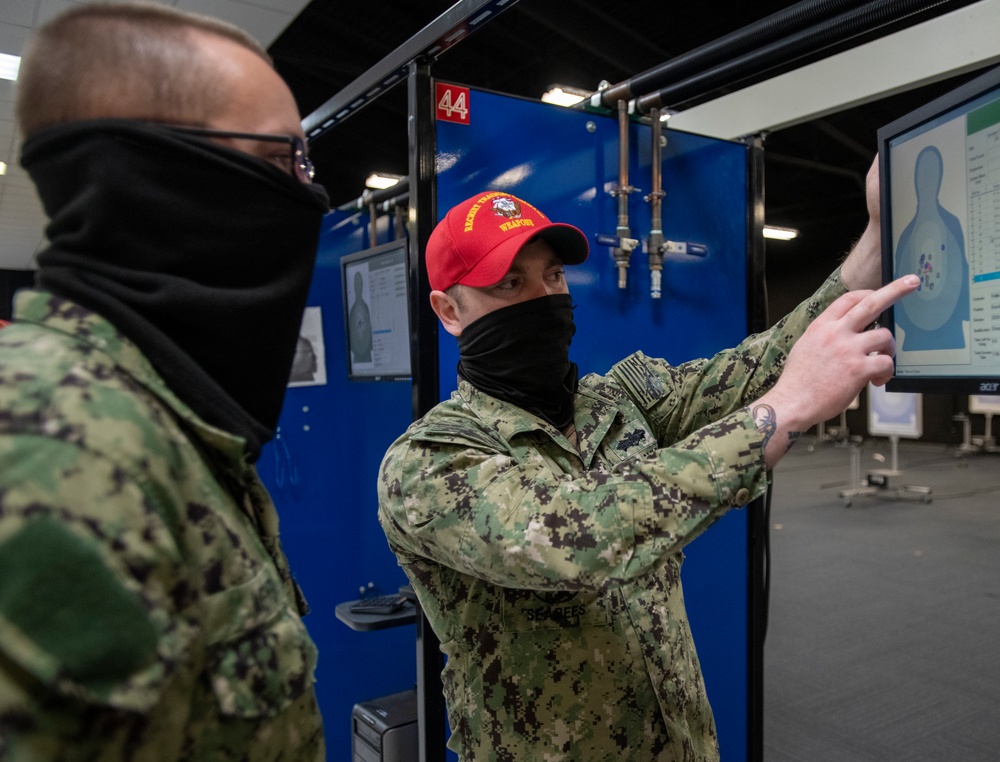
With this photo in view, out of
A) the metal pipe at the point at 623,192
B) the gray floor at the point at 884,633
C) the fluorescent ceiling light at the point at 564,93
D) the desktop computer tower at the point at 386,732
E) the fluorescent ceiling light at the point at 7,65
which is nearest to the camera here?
A: the metal pipe at the point at 623,192

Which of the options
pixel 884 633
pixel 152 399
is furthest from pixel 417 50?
pixel 884 633

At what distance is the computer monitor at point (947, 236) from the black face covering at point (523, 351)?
537mm

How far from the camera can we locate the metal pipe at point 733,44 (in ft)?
4.44

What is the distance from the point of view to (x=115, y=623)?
0.45 metres

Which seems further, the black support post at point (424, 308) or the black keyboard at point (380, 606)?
the black keyboard at point (380, 606)

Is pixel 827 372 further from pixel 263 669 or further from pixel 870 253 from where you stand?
pixel 263 669

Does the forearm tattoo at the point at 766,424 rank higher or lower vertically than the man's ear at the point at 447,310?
lower

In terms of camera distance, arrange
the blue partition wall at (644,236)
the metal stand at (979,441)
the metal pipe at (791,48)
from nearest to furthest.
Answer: the metal pipe at (791,48) → the blue partition wall at (644,236) → the metal stand at (979,441)

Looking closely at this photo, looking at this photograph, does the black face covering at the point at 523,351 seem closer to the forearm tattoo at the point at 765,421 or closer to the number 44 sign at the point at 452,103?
the forearm tattoo at the point at 765,421

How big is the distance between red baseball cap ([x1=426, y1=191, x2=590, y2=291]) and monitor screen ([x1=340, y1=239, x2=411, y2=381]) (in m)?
0.76

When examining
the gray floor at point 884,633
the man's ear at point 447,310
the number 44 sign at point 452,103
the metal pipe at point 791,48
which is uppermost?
the metal pipe at point 791,48

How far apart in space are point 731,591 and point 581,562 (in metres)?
1.32

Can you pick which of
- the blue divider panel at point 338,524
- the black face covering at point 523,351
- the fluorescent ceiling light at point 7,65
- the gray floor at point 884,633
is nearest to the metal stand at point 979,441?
the gray floor at point 884,633

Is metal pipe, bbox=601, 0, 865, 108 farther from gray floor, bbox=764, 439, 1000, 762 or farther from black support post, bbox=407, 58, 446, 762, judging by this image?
gray floor, bbox=764, 439, 1000, 762
